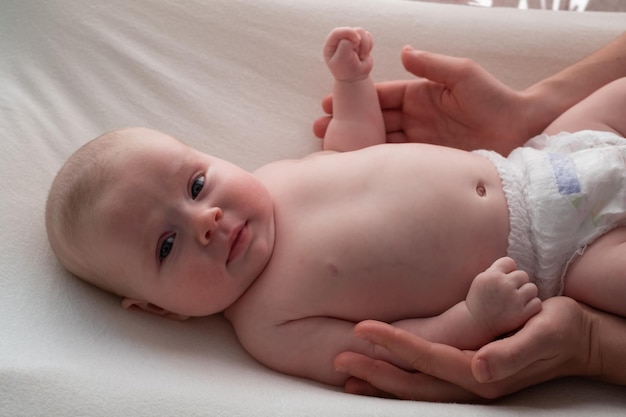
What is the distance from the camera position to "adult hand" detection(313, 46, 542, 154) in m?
1.45

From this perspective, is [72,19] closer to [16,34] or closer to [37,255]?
[16,34]

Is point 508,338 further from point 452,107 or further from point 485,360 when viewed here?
point 452,107

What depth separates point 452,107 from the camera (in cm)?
151

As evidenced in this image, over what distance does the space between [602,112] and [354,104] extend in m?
0.50

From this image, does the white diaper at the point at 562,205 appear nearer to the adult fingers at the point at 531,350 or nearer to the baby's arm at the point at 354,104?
the adult fingers at the point at 531,350

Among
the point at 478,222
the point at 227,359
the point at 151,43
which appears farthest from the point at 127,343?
the point at 151,43

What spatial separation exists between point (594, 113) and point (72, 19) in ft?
4.00

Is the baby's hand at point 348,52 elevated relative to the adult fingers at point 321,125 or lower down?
elevated

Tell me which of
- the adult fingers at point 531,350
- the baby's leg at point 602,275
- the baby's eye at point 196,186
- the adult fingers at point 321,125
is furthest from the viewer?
the adult fingers at point 321,125

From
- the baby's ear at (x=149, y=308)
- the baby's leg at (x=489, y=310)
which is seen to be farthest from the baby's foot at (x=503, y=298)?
the baby's ear at (x=149, y=308)

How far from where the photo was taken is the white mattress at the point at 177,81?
124 cm

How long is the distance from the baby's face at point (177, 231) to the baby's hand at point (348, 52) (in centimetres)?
35

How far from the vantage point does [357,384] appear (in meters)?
1.16

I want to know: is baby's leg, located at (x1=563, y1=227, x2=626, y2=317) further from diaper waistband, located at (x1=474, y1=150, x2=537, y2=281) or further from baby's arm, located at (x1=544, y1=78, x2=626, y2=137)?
baby's arm, located at (x1=544, y1=78, x2=626, y2=137)
